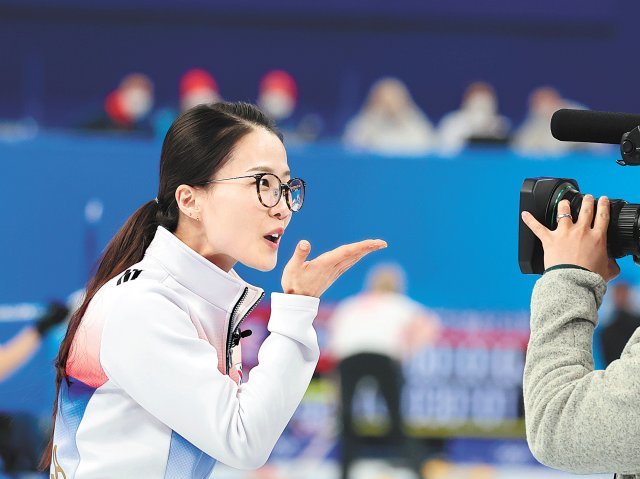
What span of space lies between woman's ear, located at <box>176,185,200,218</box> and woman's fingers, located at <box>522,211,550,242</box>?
568 millimetres

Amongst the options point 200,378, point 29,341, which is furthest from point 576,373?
point 29,341

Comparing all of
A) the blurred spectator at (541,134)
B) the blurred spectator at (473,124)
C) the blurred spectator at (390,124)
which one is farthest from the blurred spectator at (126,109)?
the blurred spectator at (541,134)

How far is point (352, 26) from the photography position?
35.5 ft

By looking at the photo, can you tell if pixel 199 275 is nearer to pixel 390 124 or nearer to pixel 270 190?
pixel 270 190

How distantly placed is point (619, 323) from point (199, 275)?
Result: 4.76m

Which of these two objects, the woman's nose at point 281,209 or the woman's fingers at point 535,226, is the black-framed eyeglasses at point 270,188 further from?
the woman's fingers at point 535,226

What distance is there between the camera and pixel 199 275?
5.96ft

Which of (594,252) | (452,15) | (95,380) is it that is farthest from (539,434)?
Answer: (452,15)

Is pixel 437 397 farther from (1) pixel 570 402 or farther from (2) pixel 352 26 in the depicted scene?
(2) pixel 352 26

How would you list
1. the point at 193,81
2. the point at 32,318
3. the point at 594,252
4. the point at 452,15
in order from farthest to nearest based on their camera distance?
the point at 452,15
the point at 193,81
the point at 32,318
the point at 594,252

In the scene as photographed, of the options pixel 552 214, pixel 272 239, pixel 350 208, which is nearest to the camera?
pixel 552 214

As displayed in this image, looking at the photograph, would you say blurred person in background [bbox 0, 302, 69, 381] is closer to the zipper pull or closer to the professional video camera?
the zipper pull

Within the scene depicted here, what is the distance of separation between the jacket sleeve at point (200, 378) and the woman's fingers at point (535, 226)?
1.31ft

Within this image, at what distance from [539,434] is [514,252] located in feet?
15.4
